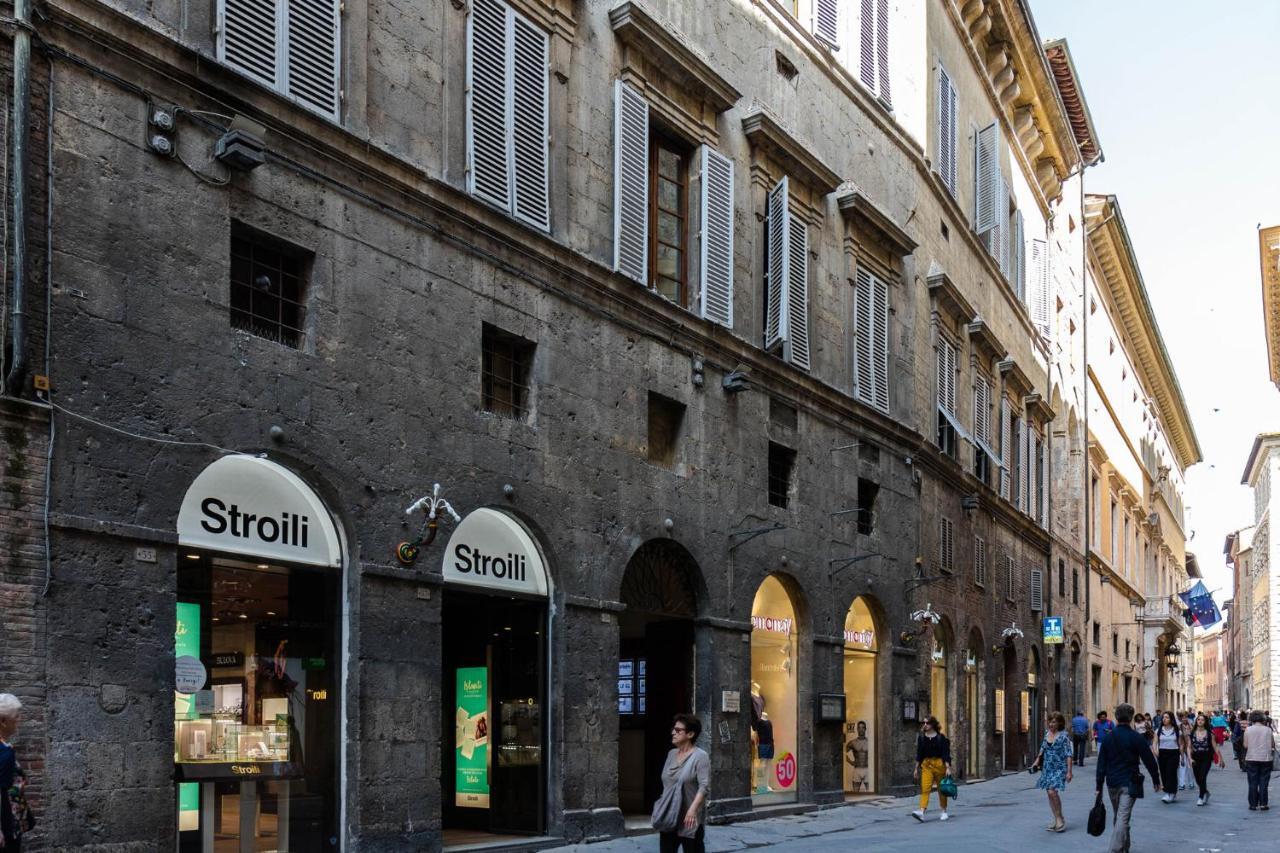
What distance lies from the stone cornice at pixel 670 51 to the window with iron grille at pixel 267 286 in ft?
20.7

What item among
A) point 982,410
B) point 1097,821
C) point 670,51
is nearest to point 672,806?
point 1097,821

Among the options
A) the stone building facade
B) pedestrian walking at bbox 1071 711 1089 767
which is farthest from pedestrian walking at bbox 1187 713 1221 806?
pedestrian walking at bbox 1071 711 1089 767

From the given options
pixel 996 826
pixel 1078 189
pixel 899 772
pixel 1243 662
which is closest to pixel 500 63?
pixel 996 826

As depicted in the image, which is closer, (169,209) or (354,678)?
(169,209)

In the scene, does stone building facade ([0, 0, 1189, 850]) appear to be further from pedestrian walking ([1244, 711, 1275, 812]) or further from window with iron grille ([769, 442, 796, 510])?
pedestrian walking ([1244, 711, 1275, 812])

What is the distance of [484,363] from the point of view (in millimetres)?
16094

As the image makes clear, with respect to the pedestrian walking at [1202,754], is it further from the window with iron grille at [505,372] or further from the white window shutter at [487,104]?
the white window shutter at [487,104]

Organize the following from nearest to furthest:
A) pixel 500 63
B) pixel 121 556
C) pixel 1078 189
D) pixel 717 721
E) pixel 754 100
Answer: pixel 121 556, pixel 500 63, pixel 717 721, pixel 754 100, pixel 1078 189

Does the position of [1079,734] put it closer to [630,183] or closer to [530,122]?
[630,183]

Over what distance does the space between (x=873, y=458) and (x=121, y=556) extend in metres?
16.1

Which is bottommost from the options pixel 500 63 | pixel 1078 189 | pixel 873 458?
pixel 873 458

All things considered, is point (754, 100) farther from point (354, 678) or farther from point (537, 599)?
point (354, 678)

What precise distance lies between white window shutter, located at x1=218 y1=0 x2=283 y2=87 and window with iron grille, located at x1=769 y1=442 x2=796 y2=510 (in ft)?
35.5

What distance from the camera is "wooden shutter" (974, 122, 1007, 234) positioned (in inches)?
1330
